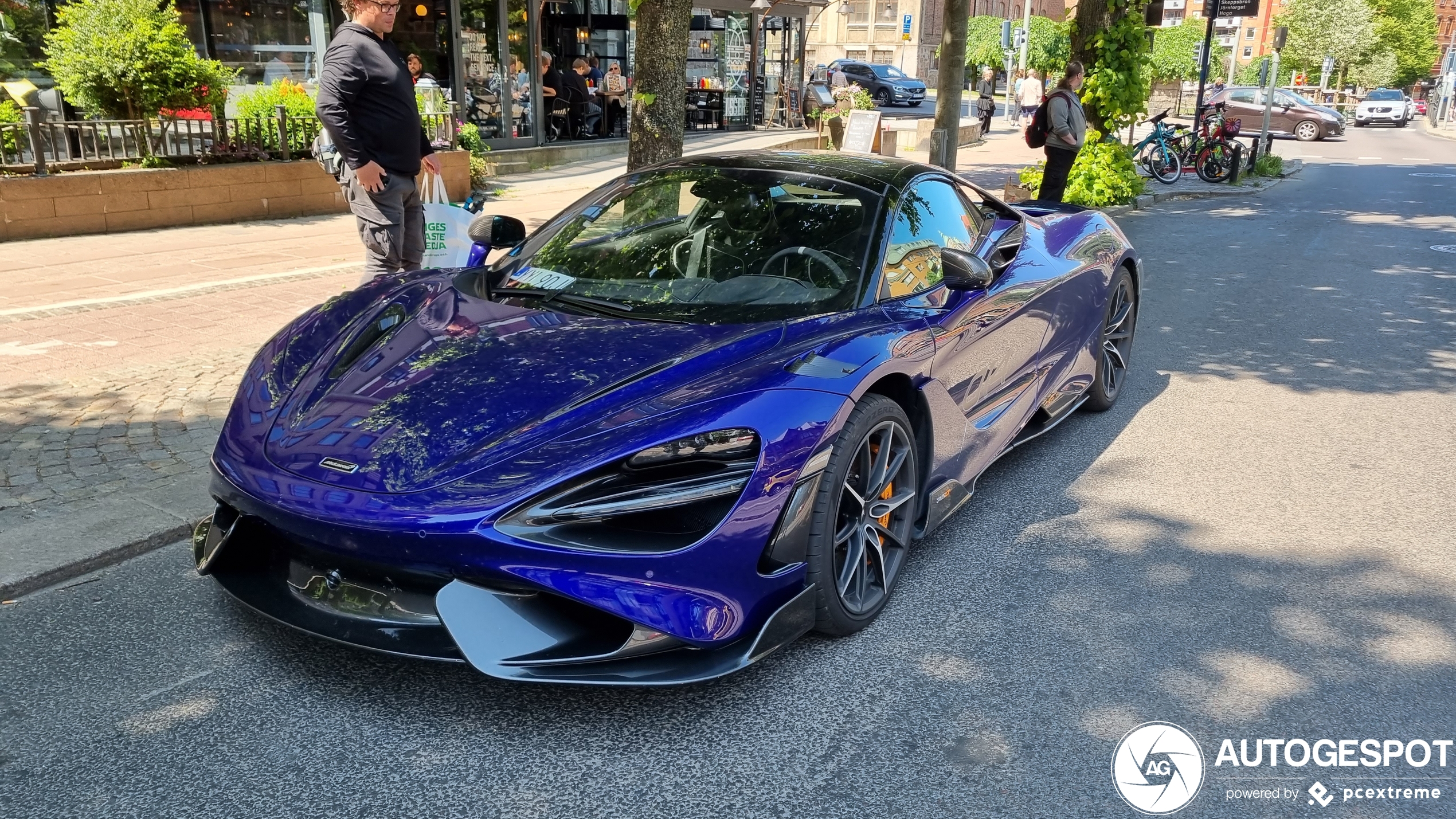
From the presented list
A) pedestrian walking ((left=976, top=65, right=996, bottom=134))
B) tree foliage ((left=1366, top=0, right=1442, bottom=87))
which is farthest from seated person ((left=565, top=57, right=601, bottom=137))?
tree foliage ((left=1366, top=0, right=1442, bottom=87))

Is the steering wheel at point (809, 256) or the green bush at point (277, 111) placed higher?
the green bush at point (277, 111)

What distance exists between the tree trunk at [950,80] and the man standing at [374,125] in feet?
24.9

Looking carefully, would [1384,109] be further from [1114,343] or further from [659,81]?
[1114,343]

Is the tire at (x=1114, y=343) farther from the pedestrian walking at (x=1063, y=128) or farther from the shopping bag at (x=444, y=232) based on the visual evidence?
the pedestrian walking at (x=1063, y=128)

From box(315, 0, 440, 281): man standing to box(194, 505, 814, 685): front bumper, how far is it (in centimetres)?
298

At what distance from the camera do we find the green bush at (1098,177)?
47.8 ft

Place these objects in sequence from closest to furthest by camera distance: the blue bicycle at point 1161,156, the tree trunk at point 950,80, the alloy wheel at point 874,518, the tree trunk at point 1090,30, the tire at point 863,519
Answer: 1. the tire at point 863,519
2. the alloy wheel at point 874,518
3. the tree trunk at point 950,80
4. the tree trunk at point 1090,30
5. the blue bicycle at point 1161,156

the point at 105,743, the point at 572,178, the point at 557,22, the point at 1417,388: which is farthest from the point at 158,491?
the point at 557,22

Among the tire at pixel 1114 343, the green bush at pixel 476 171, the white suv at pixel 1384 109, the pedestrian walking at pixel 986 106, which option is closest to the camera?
the tire at pixel 1114 343

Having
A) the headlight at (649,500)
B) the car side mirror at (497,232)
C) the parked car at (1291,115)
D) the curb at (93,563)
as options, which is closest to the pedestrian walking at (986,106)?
the parked car at (1291,115)

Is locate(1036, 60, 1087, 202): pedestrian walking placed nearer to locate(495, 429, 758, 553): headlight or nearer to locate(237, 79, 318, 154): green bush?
locate(237, 79, 318, 154): green bush

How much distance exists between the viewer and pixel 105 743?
2.73 meters

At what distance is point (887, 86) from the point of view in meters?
43.9

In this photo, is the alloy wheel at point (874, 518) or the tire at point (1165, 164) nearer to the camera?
the alloy wheel at point (874, 518)
